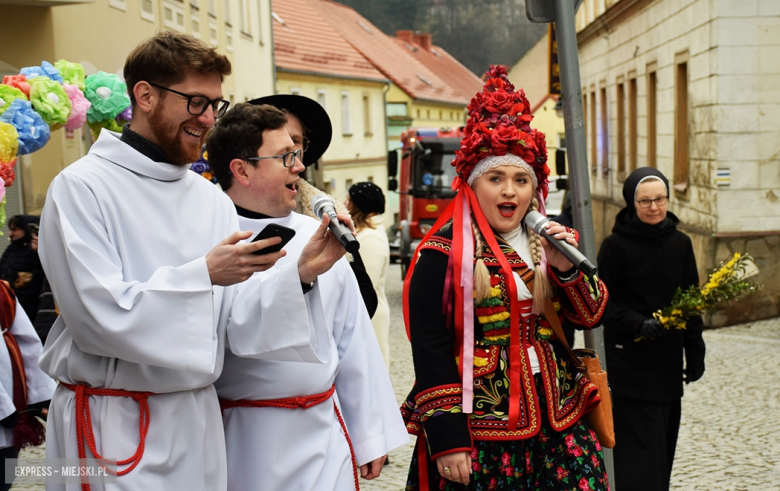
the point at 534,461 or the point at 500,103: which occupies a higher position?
the point at 500,103

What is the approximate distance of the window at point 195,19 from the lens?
20938 mm

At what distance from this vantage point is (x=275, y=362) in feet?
9.93

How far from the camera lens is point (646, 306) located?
5.16 m

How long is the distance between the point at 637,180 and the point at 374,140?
1505 inches

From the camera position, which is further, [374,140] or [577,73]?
[374,140]

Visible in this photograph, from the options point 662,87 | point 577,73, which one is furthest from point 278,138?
point 662,87

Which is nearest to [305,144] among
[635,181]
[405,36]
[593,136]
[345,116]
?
[635,181]

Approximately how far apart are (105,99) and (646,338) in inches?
118

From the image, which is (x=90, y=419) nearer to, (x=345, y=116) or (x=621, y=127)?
(x=621, y=127)

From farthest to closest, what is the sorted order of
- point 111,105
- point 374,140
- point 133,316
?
1. point 374,140
2. point 111,105
3. point 133,316

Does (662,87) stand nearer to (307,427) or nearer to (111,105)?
(111,105)

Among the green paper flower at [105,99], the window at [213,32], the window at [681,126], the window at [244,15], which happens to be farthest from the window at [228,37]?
the green paper flower at [105,99]

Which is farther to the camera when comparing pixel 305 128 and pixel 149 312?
pixel 305 128

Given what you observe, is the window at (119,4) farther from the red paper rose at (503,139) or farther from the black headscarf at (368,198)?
the red paper rose at (503,139)
